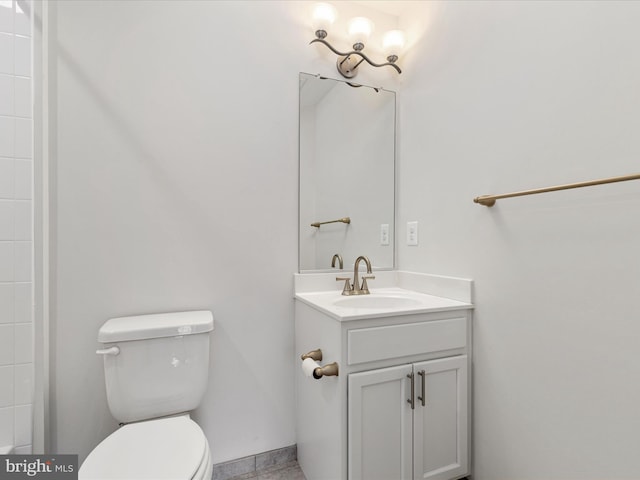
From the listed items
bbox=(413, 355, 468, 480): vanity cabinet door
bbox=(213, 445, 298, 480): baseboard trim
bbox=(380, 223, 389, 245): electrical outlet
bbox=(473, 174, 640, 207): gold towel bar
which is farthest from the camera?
bbox=(380, 223, 389, 245): electrical outlet

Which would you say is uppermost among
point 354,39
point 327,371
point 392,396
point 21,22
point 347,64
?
point 354,39

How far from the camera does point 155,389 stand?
3.76 feet

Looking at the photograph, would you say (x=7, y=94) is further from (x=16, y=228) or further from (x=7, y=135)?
(x=16, y=228)

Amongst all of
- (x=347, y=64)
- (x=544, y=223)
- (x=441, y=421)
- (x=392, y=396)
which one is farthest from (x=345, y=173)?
(x=441, y=421)

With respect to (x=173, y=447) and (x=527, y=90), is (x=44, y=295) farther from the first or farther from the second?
(x=527, y=90)

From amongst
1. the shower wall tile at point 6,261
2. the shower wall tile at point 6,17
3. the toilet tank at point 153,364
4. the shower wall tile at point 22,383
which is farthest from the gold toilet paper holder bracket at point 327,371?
the shower wall tile at point 6,17

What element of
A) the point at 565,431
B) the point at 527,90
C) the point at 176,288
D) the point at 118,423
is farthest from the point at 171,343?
the point at 527,90

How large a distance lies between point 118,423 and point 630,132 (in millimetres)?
2011

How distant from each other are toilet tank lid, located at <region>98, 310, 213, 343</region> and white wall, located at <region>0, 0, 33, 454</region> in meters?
0.26

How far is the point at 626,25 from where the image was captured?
859 millimetres

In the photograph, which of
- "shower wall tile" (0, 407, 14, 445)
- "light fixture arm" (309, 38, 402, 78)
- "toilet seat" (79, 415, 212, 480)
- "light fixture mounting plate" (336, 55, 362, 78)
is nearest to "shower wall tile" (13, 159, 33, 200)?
"shower wall tile" (0, 407, 14, 445)

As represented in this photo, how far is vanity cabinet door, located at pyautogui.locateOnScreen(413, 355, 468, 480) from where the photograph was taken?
1.18 meters

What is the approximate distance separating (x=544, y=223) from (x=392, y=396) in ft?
2.67

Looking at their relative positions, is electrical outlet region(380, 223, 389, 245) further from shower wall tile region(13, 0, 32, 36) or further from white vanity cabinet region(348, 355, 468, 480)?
shower wall tile region(13, 0, 32, 36)
